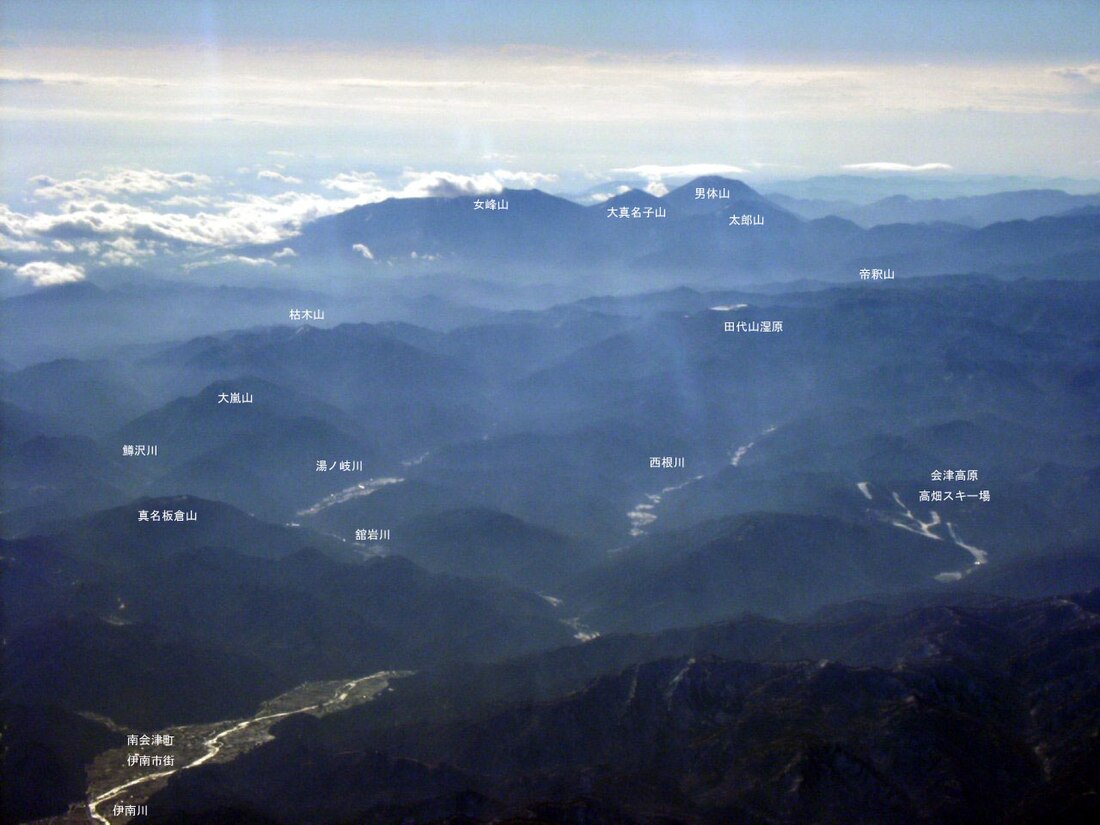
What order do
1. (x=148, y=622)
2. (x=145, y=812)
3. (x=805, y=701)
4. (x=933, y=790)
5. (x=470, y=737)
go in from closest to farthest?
1. (x=933, y=790)
2. (x=145, y=812)
3. (x=805, y=701)
4. (x=470, y=737)
5. (x=148, y=622)

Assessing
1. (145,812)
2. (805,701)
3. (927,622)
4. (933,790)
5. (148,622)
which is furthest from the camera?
(148,622)

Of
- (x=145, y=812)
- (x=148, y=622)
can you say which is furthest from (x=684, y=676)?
(x=148, y=622)

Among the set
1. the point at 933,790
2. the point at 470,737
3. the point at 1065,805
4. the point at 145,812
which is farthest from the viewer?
the point at 470,737

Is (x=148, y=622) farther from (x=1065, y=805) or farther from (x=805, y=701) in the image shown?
(x=1065, y=805)

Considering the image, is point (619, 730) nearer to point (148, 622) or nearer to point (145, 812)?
point (145, 812)

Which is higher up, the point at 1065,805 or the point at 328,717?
the point at 1065,805

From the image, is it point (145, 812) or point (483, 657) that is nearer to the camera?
point (145, 812)

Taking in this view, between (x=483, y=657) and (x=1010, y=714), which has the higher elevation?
(x=1010, y=714)

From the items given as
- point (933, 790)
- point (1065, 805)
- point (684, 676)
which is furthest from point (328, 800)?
point (1065, 805)

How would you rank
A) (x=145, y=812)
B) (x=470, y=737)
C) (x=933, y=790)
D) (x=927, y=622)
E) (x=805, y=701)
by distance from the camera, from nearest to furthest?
(x=933, y=790), (x=145, y=812), (x=805, y=701), (x=470, y=737), (x=927, y=622)
